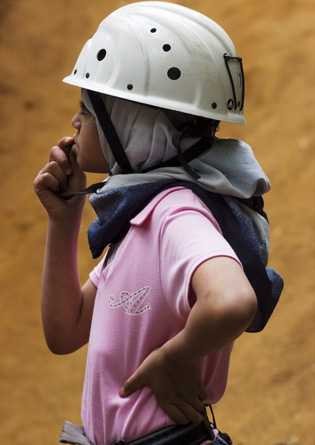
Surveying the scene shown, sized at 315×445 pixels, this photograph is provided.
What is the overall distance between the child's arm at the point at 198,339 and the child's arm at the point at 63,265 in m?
0.40

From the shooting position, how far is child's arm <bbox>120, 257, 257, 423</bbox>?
1.19 meters

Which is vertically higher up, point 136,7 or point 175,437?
point 136,7

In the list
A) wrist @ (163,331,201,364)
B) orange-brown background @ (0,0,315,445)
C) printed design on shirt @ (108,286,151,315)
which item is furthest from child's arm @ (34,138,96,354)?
orange-brown background @ (0,0,315,445)

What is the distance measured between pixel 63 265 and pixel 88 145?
367mm

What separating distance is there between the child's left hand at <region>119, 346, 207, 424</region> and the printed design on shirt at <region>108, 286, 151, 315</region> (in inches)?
3.5

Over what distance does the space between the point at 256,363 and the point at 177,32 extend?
9.97 feet

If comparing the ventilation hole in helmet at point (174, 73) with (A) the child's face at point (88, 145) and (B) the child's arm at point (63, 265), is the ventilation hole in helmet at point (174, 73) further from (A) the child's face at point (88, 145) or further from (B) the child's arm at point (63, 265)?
(B) the child's arm at point (63, 265)

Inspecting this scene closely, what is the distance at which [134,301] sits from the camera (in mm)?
1439

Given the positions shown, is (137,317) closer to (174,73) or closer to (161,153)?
(161,153)

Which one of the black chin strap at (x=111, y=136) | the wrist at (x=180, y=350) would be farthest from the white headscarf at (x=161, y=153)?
the wrist at (x=180, y=350)

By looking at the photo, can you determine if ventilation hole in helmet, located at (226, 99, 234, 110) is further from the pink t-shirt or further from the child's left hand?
the child's left hand

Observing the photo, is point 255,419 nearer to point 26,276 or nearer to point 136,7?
point 26,276

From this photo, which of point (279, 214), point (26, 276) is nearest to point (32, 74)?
point (26, 276)

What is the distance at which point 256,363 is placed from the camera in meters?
4.25
